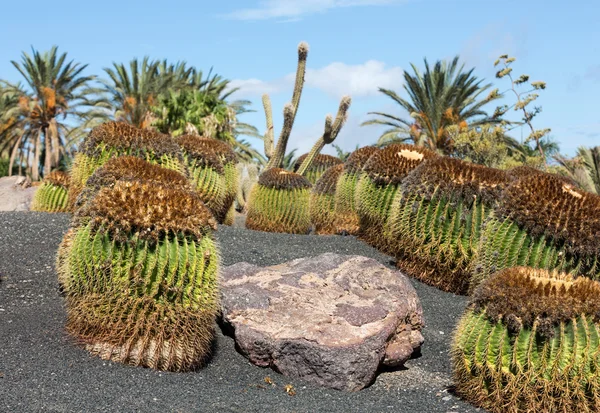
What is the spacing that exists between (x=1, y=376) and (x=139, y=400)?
104 cm

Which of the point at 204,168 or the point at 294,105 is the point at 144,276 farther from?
the point at 294,105

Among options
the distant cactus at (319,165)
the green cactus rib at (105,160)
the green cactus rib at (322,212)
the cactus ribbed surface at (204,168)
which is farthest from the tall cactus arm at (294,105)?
the green cactus rib at (105,160)

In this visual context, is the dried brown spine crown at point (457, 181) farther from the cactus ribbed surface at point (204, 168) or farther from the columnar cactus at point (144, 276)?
the columnar cactus at point (144, 276)

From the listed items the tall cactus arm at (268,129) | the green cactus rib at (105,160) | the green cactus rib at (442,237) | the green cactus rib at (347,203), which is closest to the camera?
the green cactus rib at (442,237)

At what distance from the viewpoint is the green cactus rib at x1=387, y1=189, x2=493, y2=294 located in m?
8.93

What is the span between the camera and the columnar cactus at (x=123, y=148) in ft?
29.9

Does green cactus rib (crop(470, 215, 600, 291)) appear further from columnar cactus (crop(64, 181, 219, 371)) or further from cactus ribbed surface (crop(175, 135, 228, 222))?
cactus ribbed surface (crop(175, 135, 228, 222))

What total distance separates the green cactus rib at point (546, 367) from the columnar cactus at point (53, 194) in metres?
9.55

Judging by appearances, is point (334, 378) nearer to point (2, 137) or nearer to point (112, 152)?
point (112, 152)

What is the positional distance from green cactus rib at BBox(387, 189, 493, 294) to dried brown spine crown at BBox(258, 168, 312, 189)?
4.27 meters

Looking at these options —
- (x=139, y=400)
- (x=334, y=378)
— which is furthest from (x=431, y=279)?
(x=139, y=400)

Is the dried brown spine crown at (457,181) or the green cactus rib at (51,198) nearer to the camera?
the dried brown spine crown at (457,181)

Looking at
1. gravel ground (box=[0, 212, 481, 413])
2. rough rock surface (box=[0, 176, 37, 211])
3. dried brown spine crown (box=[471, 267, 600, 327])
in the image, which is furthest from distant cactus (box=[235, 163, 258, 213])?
dried brown spine crown (box=[471, 267, 600, 327])

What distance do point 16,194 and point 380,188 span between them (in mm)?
9483
